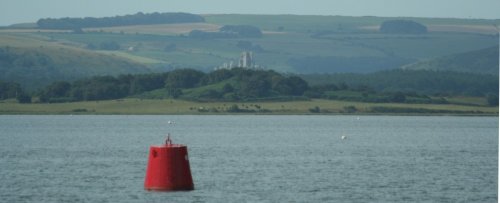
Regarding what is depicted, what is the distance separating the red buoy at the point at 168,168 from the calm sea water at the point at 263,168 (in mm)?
438

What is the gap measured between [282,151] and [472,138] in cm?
3548

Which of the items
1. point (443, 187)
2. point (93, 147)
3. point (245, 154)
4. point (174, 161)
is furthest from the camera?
point (93, 147)

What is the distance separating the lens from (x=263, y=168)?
251 feet

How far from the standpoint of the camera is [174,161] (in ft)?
186

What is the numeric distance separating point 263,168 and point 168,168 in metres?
20.0

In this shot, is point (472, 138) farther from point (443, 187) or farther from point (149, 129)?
point (443, 187)

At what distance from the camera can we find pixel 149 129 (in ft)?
472

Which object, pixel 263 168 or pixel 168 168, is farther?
pixel 263 168

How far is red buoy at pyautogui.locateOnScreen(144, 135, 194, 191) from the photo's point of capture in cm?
5653

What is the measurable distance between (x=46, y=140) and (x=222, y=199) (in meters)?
56.5

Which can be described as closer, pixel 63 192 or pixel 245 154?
pixel 63 192

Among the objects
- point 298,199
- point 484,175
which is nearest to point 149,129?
point 484,175

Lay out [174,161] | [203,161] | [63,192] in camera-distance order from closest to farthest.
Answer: [174,161], [63,192], [203,161]

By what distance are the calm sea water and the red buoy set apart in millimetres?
438
